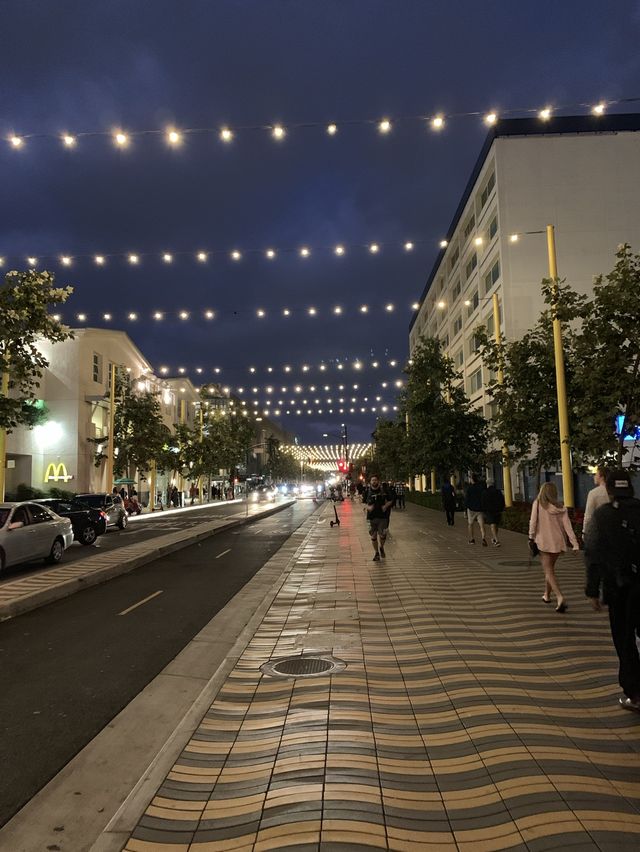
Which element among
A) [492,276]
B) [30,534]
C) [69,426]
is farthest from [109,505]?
[492,276]

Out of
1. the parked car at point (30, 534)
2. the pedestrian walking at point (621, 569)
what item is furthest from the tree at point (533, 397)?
the pedestrian walking at point (621, 569)

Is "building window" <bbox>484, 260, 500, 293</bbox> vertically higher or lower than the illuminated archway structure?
higher

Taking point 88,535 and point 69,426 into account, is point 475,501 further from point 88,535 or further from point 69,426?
point 69,426

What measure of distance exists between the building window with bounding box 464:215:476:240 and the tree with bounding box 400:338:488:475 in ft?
57.8

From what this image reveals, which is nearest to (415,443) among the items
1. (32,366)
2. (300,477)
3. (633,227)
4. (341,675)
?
(633,227)

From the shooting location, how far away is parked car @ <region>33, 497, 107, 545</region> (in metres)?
20.7

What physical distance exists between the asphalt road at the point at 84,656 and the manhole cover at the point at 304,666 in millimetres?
1232

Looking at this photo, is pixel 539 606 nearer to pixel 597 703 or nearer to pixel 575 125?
pixel 597 703

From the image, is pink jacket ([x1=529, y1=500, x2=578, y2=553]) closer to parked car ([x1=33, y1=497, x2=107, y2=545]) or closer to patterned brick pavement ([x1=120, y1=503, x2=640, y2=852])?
patterned brick pavement ([x1=120, y1=503, x2=640, y2=852])

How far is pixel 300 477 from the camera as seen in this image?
182250mm

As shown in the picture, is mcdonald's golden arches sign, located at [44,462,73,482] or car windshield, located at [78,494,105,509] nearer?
Result: car windshield, located at [78,494,105,509]

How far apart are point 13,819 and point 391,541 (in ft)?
50.3

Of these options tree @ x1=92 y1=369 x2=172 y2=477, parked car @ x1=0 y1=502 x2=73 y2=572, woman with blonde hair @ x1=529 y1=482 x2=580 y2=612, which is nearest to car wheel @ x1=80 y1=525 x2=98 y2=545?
parked car @ x1=0 y1=502 x2=73 y2=572

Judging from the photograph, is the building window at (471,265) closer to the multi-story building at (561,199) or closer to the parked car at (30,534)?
the multi-story building at (561,199)
